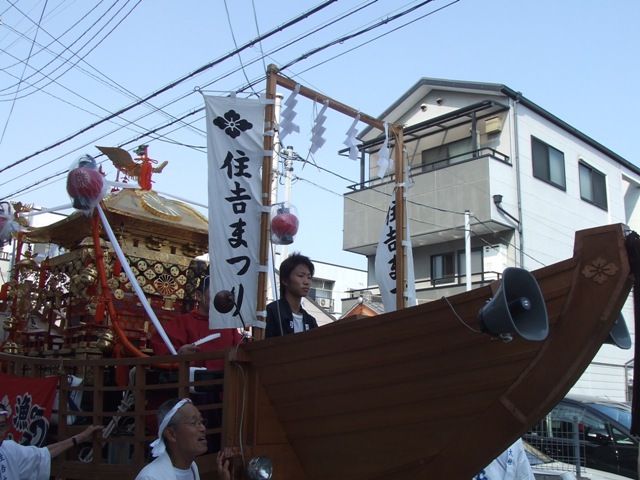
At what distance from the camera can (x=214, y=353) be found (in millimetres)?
3805

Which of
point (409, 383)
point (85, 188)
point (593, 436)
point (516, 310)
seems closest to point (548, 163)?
point (593, 436)

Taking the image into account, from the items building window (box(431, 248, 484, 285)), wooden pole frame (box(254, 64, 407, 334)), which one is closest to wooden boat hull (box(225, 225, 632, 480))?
wooden pole frame (box(254, 64, 407, 334))

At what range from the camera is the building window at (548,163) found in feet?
57.2

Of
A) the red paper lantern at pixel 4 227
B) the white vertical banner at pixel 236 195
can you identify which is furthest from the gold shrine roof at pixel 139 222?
the white vertical banner at pixel 236 195

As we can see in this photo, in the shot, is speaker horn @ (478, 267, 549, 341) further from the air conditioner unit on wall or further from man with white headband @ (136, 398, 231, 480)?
the air conditioner unit on wall

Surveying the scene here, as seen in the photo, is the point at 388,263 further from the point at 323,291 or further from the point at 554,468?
the point at 323,291

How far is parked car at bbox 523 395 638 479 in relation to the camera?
313 inches

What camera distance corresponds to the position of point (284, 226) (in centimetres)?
690

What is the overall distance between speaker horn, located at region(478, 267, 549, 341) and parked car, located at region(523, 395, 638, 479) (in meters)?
5.60

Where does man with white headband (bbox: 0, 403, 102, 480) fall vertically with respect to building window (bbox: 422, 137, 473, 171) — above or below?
below

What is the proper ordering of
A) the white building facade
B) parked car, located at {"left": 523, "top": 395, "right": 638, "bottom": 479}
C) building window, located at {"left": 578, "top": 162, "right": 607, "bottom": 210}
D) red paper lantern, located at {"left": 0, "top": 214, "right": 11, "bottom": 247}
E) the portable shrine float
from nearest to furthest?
the portable shrine float → red paper lantern, located at {"left": 0, "top": 214, "right": 11, "bottom": 247} → parked car, located at {"left": 523, "top": 395, "right": 638, "bottom": 479} → the white building facade → building window, located at {"left": 578, "top": 162, "right": 607, "bottom": 210}

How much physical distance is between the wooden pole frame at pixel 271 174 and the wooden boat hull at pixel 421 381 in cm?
98

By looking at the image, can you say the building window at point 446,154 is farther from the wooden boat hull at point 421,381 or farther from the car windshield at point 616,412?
the wooden boat hull at point 421,381

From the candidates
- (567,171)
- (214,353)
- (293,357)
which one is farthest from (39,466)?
(567,171)
